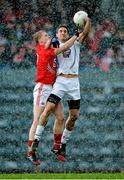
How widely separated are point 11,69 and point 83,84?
1.59 m

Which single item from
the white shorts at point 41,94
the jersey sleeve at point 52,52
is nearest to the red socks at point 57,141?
the white shorts at point 41,94

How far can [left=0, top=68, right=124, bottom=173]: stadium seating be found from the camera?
18875mm

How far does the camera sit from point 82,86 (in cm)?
1911

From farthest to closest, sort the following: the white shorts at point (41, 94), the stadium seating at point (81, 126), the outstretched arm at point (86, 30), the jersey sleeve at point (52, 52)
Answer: the stadium seating at point (81, 126)
the white shorts at point (41, 94)
the jersey sleeve at point (52, 52)
the outstretched arm at point (86, 30)

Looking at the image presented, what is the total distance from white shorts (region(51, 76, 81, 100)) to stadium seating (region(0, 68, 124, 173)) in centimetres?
505

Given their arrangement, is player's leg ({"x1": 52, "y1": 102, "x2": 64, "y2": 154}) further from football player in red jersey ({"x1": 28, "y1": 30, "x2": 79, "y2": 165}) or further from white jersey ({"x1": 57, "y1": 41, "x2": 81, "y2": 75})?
white jersey ({"x1": 57, "y1": 41, "x2": 81, "y2": 75})

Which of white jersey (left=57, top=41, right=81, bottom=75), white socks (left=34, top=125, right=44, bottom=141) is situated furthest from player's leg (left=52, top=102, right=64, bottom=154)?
white jersey (left=57, top=41, right=81, bottom=75)

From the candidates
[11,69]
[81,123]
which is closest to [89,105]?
[81,123]

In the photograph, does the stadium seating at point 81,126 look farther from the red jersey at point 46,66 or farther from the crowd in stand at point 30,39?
the red jersey at point 46,66

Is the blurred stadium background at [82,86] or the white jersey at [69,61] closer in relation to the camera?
the white jersey at [69,61]

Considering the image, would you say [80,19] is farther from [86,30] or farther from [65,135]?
[65,135]

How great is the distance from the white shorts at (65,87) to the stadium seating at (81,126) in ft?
16.6

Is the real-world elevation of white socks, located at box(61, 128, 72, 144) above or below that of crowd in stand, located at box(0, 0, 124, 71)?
below

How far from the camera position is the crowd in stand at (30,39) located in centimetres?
1906
